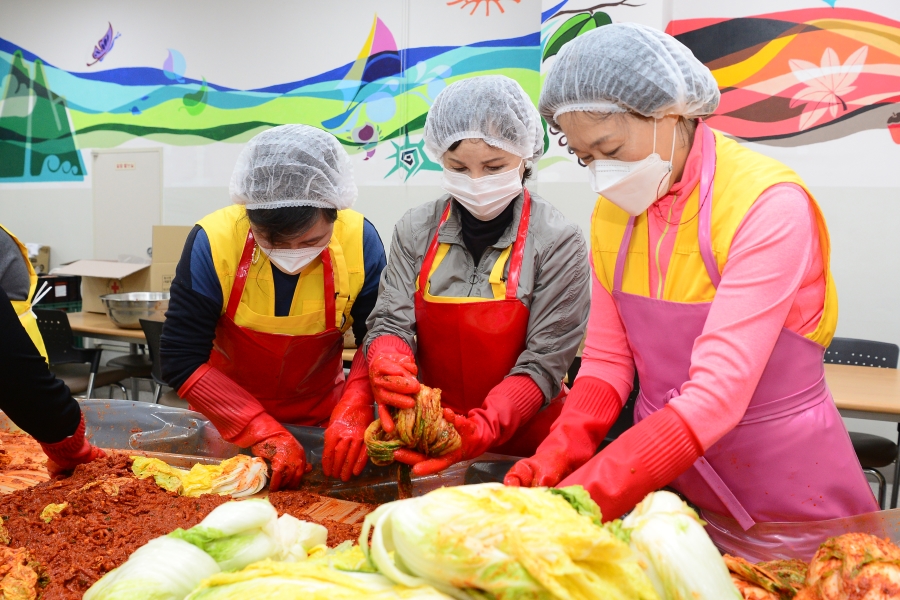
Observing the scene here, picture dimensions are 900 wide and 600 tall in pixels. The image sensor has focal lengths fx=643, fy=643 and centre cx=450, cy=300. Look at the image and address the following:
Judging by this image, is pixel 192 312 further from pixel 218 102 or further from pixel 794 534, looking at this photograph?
pixel 218 102

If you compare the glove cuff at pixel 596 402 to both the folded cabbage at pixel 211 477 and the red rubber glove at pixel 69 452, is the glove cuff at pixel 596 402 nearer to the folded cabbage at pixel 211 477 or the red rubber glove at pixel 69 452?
the folded cabbage at pixel 211 477

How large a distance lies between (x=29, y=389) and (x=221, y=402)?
651 mm

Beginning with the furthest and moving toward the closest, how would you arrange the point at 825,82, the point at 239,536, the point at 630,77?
the point at 825,82
the point at 630,77
the point at 239,536

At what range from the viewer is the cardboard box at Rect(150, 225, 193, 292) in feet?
18.5

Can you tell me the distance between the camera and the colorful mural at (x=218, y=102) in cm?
583

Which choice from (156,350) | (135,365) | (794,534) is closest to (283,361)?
(794,534)

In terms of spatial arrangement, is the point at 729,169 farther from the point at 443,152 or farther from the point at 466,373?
the point at 466,373

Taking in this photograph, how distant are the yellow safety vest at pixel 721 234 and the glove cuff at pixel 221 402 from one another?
1302 millimetres

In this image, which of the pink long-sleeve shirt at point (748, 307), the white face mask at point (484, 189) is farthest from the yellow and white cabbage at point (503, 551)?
the white face mask at point (484, 189)

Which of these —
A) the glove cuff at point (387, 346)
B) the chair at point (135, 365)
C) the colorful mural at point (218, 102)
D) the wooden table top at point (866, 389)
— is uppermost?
the colorful mural at point (218, 102)

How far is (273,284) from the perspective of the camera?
7.61 ft

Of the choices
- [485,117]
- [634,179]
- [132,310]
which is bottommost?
[132,310]

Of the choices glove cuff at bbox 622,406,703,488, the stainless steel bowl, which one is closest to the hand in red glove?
glove cuff at bbox 622,406,703,488

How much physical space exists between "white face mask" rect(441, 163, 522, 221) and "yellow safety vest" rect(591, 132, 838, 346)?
49cm
